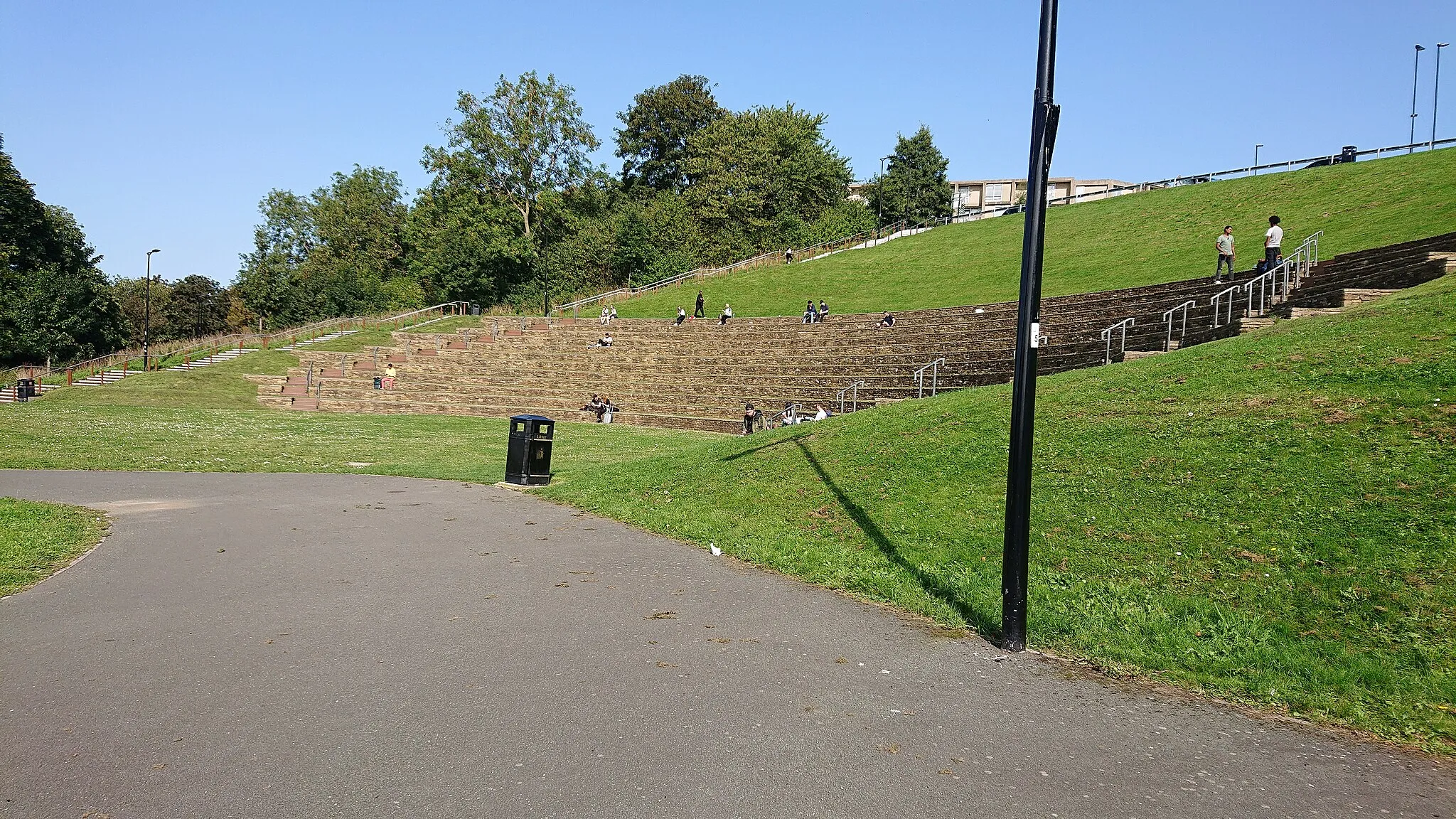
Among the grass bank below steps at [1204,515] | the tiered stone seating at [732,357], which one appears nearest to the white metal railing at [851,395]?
the tiered stone seating at [732,357]

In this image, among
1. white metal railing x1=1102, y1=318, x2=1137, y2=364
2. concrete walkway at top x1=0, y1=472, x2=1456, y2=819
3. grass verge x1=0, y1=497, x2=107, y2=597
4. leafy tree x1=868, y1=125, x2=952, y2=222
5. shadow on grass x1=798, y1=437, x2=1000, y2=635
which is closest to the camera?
concrete walkway at top x1=0, y1=472, x2=1456, y2=819

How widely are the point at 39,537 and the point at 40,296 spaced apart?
5978 cm

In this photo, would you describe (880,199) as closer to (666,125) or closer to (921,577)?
(666,125)

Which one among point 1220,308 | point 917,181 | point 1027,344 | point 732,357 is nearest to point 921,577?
point 1027,344

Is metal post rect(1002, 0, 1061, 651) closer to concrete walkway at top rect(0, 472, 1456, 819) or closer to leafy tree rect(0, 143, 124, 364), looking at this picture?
concrete walkway at top rect(0, 472, 1456, 819)

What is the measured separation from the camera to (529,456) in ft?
55.3

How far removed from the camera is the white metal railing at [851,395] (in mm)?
25028

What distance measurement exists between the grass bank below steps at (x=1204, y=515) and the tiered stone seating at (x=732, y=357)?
743 cm

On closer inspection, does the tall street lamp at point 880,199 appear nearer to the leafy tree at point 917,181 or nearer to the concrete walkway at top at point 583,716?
the leafy tree at point 917,181

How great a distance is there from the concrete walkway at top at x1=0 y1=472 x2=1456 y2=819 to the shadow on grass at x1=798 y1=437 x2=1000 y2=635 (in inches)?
15.5

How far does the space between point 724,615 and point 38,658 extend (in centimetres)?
482

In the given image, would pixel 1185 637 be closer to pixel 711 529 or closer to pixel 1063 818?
pixel 1063 818

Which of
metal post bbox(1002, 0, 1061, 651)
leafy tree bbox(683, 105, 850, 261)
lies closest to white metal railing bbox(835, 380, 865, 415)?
metal post bbox(1002, 0, 1061, 651)

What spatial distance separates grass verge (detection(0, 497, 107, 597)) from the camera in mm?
8828
